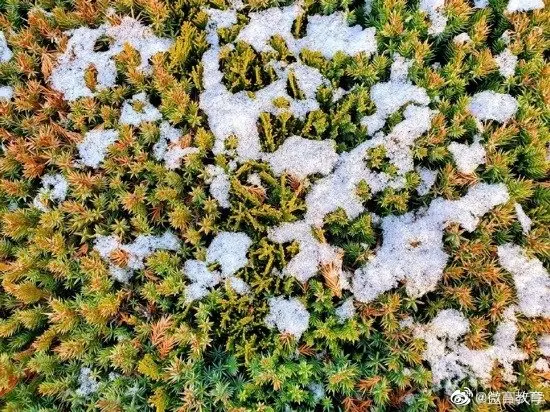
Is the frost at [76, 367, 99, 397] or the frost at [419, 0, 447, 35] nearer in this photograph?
the frost at [76, 367, 99, 397]

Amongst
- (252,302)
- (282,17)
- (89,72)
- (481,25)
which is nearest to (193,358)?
(252,302)

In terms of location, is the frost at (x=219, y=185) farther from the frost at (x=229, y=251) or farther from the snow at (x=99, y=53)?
the snow at (x=99, y=53)

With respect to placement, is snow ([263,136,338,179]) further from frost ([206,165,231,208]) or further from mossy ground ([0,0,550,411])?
frost ([206,165,231,208])

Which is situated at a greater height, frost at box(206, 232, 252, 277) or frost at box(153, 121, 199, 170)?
frost at box(153, 121, 199, 170)

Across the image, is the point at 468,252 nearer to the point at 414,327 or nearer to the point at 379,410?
the point at 414,327

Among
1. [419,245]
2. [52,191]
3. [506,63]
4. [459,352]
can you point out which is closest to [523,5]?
[506,63]

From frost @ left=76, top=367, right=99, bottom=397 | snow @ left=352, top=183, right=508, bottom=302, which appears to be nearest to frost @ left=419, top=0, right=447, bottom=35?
snow @ left=352, top=183, right=508, bottom=302

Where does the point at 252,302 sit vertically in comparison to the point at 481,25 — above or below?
below

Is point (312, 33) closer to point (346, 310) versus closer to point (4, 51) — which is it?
point (346, 310)
